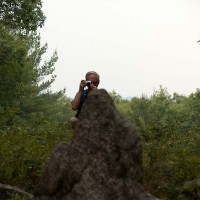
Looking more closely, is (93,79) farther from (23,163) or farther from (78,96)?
(23,163)

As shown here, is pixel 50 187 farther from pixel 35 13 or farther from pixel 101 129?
pixel 35 13

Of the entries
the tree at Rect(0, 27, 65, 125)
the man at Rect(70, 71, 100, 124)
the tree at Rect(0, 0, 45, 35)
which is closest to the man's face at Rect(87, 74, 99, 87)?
the man at Rect(70, 71, 100, 124)

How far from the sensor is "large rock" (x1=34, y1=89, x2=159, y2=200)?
575 cm

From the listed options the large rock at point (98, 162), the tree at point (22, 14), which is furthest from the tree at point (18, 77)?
the large rock at point (98, 162)

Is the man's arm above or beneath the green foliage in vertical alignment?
above

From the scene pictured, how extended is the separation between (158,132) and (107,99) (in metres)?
6.52

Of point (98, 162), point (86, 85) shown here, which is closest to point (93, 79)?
point (86, 85)

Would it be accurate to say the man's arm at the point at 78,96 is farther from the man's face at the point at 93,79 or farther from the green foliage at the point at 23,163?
the green foliage at the point at 23,163

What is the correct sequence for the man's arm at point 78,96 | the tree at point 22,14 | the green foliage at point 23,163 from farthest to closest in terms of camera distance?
the tree at point 22,14, the man's arm at point 78,96, the green foliage at point 23,163

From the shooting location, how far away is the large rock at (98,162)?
5.75 meters

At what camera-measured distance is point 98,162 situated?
5.85 meters

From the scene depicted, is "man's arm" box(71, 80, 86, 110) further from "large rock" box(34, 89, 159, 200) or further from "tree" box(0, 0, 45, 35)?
"tree" box(0, 0, 45, 35)

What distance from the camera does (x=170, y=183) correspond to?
698cm

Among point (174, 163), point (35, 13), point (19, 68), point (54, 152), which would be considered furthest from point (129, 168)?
point (19, 68)
